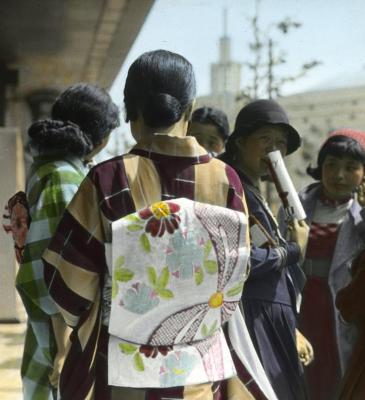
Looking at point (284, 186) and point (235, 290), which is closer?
point (235, 290)

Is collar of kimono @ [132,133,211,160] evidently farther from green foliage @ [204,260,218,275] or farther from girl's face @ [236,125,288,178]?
girl's face @ [236,125,288,178]

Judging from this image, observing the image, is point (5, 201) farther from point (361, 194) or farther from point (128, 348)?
point (128, 348)

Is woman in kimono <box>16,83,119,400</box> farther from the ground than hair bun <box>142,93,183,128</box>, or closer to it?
closer to it

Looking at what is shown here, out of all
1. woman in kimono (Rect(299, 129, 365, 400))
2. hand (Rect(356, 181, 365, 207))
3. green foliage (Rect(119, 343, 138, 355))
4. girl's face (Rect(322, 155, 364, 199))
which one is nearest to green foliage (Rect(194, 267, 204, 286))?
green foliage (Rect(119, 343, 138, 355))

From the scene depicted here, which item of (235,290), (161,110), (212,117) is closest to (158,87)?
(161,110)

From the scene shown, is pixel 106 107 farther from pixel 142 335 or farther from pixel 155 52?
pixel 142 335

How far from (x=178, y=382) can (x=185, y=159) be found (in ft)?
1.92

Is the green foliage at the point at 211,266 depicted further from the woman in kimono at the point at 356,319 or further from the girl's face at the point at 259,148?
the girl's face at the point at 259,148

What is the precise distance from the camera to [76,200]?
1.81 m

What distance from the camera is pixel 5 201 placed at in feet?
22.8

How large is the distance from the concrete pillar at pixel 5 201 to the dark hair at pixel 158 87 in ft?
16.6

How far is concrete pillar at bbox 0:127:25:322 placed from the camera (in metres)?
6.81

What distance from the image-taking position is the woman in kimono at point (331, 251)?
329cm

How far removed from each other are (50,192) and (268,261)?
78 cm
